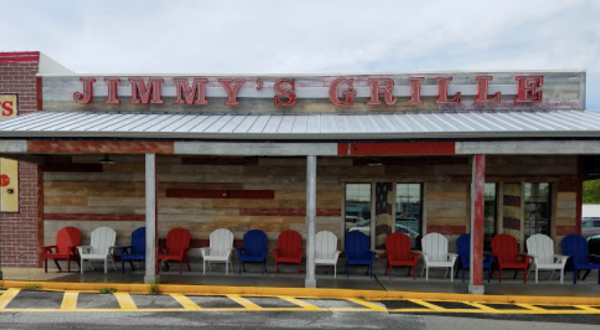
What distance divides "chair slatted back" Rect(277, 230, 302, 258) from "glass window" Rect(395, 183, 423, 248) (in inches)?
97.9

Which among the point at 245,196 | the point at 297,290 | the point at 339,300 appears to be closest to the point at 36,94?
the point at 245,196

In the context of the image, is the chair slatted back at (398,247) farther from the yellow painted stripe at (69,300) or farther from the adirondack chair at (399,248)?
the yellow painted stripe at (69,300)

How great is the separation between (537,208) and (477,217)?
324cm

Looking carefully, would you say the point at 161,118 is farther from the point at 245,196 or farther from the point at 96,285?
the point at 96,285

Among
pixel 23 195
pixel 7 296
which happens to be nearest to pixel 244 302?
pixel 7 296

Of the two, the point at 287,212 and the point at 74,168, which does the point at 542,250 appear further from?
the point at 74,168

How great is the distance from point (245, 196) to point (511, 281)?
21.0 ft

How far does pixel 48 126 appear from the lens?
8.46 metres

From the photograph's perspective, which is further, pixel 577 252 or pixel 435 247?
pixel 435 247

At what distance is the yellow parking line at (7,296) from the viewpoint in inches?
284

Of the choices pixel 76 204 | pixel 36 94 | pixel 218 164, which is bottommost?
pixel 76 204

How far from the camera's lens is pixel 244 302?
7.49 meters

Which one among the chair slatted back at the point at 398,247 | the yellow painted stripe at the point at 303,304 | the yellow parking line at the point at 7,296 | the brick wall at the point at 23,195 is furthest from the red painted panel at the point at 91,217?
the chair slatted back at the point at 398,247

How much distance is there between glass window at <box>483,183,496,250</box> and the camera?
10.0 meters
